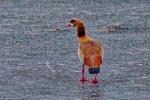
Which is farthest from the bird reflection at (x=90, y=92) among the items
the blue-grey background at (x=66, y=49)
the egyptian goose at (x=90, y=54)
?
the egyptian goose at (x=90, y=54)

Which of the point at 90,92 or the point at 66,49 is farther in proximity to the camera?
the point at 66,49

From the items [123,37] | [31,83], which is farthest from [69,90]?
[123,37]

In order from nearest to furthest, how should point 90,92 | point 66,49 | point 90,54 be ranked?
point 90,92 → point 90,54 → point 66,49

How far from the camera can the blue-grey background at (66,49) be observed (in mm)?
11555

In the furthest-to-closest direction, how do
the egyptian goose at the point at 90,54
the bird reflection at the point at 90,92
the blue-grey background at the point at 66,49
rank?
1. the egyptian goose at the point at 90,54
2. the blue-grey background at the point at 66,49
3. the bird reflection at the point at 90,92

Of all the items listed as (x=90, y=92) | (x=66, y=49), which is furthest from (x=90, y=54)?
(x=66, y=49)

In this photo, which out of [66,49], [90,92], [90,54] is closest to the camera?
[90,92]

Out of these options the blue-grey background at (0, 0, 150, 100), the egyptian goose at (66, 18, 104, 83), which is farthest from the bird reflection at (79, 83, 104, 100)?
the egyptian goose at (66, 18, 104, 83)

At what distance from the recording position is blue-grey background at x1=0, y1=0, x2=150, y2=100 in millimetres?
11555

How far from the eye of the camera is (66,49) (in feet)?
49.0

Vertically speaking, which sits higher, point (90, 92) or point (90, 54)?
point (90, 54)

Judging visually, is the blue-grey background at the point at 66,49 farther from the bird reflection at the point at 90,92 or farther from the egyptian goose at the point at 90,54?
the egyptian goose at the point at 90,54

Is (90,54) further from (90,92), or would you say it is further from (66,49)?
(66,49)

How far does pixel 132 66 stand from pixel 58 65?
109 centimetres
